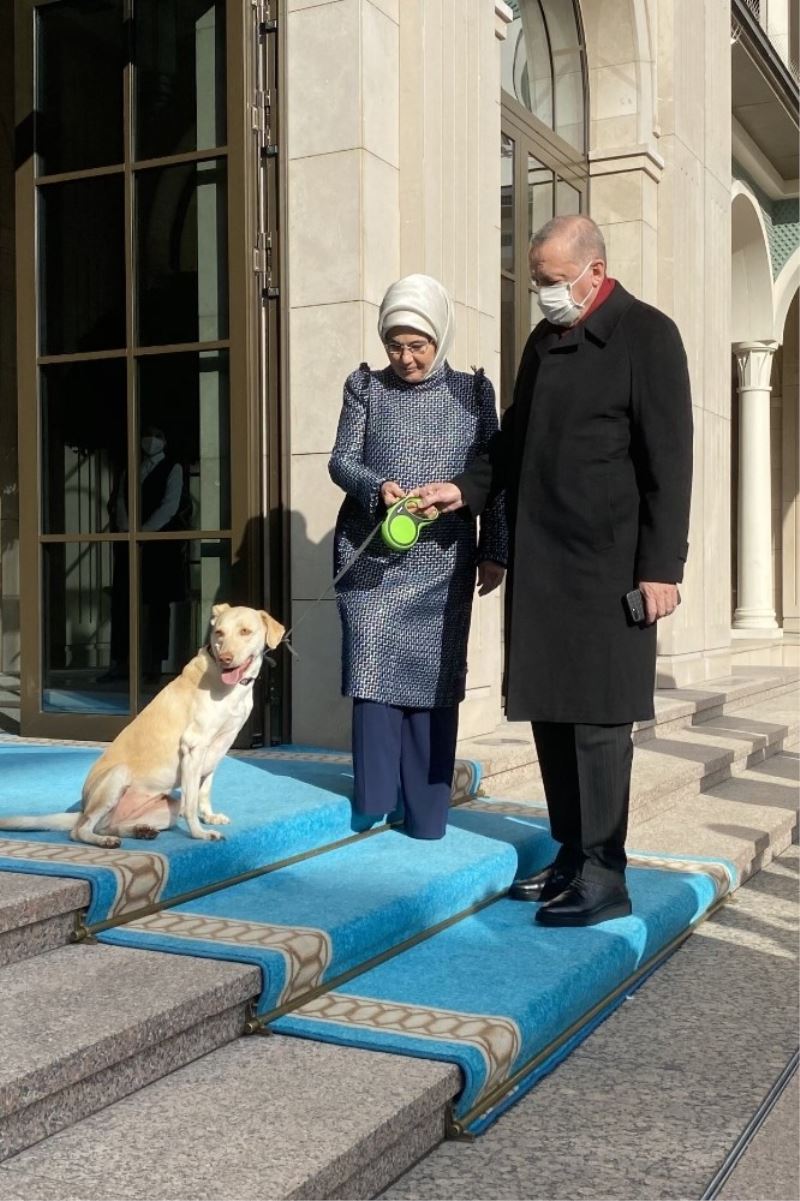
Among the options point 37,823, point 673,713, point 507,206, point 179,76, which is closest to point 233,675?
point 37,823

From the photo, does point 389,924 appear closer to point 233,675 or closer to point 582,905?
point 582,905

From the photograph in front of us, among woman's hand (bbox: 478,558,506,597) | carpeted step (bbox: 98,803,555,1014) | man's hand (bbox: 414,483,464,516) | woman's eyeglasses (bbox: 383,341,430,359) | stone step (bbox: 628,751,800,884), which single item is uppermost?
woman's eyeglasses (bbox: 383,341,430,359)

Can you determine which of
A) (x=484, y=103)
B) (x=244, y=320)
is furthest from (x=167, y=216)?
(x=484, y=103)

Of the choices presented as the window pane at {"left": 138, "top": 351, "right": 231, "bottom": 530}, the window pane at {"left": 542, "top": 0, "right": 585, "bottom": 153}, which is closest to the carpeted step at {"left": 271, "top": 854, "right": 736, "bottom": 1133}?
the window pane at {"left": 138, "top": 351, "right": 231, "bottom": 530}

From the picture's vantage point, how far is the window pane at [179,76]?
233 inches

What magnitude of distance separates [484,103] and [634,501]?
10.9 ft

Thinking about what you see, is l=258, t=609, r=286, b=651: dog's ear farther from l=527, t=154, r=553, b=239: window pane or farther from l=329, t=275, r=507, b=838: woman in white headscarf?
l=527, t=154, r=553, b=239: window pane

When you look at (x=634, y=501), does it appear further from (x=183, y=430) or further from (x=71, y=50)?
(x=71, y=50)

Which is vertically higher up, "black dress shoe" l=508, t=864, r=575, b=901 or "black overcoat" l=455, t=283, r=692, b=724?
"black overcoat" l=455, t=283, r=692, b=724

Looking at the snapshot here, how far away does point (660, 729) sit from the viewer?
24.5 ft

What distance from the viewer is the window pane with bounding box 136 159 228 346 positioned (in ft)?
19.5

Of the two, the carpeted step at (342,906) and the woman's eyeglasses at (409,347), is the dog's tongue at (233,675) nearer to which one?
the carpeted step at (342,906)

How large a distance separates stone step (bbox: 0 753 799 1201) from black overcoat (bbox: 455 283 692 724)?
1262 mm

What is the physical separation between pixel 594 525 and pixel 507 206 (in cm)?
438
